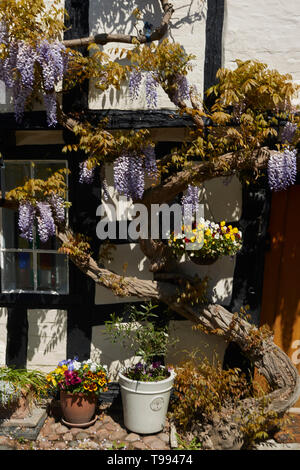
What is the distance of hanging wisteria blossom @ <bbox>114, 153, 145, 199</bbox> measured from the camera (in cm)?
376

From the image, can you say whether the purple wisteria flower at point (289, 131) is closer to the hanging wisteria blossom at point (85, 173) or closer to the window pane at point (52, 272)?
the hanging wisteria blossom at point (85, 173)

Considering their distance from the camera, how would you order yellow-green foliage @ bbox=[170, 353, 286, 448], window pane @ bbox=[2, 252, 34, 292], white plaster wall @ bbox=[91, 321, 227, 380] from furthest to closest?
window pane @ bbox=[2, 252, 34, 292], white plaster wall @ bbox=[91, 321, 227, 380], yellow-green foliage @ bbox=[170, 353, 286, 448]

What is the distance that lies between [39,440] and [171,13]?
13.4 ft

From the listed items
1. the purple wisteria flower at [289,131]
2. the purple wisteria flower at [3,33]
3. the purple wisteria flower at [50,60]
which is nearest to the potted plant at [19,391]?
the purple wisteria flower at [50,60]

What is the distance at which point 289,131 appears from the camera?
372cm

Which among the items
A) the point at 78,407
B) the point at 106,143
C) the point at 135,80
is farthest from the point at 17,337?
the point at 135,80

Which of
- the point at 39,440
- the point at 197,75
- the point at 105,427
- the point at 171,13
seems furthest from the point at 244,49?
the point at 39,440

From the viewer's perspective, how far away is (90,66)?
3920mm

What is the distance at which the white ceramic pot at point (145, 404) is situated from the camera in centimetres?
373

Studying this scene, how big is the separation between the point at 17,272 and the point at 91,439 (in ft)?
6.17

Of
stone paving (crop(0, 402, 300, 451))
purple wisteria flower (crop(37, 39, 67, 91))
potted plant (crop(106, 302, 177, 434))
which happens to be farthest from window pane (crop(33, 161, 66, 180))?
stone paving (crop(0, 402, 300, 451))

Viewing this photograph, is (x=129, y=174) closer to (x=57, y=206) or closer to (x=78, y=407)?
(x=57, y=206)

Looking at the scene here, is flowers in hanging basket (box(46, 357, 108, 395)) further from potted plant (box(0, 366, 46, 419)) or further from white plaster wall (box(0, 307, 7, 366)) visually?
white plaster wall (box(0, 307, 7, 366))

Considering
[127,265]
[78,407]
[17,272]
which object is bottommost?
[78,407]
